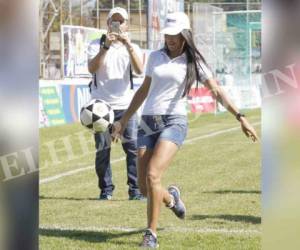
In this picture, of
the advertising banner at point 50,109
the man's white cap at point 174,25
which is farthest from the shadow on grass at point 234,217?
the advertising banner at point 50,109

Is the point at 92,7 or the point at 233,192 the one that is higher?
the point at 92,7

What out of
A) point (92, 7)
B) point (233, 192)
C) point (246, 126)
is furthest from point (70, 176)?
point (92, 7)

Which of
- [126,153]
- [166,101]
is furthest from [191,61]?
[126,153]

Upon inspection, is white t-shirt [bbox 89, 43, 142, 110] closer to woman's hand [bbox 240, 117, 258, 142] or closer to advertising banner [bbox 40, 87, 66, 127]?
woman's hand [bbox 240, 117, 258, 142]

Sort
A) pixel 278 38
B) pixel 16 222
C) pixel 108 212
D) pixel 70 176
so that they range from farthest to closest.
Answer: pixel 70 176, pixel 108 212, pixel 16 222, pixel 278 38

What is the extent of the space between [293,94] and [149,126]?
15.1ft

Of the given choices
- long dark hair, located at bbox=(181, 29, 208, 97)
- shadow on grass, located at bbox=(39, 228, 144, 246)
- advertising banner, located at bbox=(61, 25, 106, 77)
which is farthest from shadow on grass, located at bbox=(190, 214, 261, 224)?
advertising banner, located at bbox=(61, 25, 106, 77)

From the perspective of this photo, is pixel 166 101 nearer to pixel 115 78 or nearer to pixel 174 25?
pixel 174 25

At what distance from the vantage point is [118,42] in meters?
9.20

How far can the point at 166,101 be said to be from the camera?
657 centimetres

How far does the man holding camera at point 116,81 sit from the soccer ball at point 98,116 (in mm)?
197

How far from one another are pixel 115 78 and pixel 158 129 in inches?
106

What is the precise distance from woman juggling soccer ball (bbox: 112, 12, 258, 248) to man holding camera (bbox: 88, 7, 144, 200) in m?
2.15

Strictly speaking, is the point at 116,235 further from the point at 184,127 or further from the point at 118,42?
the point at 118,42
